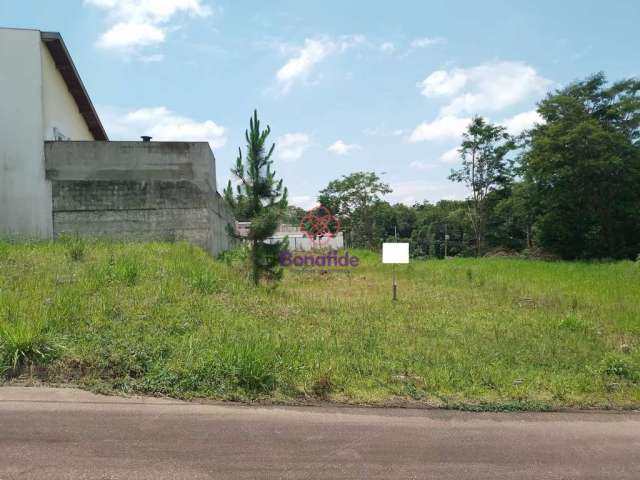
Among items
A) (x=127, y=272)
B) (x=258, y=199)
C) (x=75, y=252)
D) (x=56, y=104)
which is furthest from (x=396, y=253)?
(x=56, y=104)

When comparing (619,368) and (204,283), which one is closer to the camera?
(619,368)

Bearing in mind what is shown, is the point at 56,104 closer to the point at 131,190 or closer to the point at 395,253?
the point at 131,190

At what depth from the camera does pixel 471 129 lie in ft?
111

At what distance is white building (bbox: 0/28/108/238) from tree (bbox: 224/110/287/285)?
19.1 ft

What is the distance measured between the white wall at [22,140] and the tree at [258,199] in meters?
5.84

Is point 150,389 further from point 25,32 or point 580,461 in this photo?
point 25,32

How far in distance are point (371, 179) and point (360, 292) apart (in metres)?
26.8

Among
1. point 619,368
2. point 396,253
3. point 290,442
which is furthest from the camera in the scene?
point 396,253

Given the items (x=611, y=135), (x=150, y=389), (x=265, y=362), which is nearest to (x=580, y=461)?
(x=265, y=362)

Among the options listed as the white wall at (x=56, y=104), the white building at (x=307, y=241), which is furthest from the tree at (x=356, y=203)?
the white wall at (x=56, y=104)

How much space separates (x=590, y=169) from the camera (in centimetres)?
2277

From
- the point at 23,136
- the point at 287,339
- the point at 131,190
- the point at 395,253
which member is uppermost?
the point at 23,136

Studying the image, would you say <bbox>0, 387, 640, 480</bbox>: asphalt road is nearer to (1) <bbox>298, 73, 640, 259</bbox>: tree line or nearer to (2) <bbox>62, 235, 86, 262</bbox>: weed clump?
(2) <bbox>62, 235, 86, 262</bbox>: weed clump

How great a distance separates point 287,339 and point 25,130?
34.7ft
